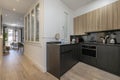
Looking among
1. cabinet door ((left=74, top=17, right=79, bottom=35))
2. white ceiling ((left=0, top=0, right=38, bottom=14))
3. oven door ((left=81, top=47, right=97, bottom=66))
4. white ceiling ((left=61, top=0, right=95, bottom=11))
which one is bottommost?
oven door ((left=81, top=47, right=97, bottom=66))

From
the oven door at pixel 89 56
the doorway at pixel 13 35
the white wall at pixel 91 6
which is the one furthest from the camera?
the doorway at pixel 13 35

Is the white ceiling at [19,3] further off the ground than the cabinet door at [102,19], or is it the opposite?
the white ceiling at [19,3]

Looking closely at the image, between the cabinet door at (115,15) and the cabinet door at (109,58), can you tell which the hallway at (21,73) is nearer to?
the cabinet door at (109,58)

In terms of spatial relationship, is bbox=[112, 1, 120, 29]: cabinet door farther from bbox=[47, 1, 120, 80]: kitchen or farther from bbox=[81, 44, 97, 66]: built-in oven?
bbox=[81, 44, 97, 66]: built-in oven

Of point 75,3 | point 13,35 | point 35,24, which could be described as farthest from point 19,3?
point 13,35

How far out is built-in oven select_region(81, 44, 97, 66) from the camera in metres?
3.80

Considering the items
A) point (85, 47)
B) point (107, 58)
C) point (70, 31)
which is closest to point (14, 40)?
point (70, 31)

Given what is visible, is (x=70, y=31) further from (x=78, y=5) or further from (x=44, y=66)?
(x=44, y=66)

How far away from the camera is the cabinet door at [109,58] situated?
2967 millimetres

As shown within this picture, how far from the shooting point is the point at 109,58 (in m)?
3.20

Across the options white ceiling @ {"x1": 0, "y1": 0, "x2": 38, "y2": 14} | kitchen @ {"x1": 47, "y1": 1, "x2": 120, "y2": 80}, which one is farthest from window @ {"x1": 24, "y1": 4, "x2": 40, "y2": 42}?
kitchen @ {"x1": 47, "y1": 1, "x2": 120, "y2": 80}

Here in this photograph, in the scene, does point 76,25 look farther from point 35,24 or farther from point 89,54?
point 35,24

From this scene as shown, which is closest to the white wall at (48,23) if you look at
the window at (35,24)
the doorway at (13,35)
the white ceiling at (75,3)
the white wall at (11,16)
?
the white ceiling at (75,3)

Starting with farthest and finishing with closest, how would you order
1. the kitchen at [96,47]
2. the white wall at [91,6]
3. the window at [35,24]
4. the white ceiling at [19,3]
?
the white ceiling at [19,3] < the window at [35,24] < the white wall at [91,6] < the kitchen at [96,47]
